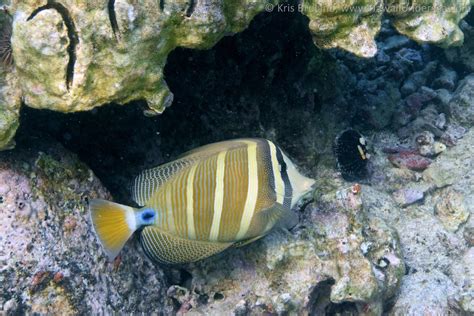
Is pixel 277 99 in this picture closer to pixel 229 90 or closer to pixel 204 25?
pixel 229 90

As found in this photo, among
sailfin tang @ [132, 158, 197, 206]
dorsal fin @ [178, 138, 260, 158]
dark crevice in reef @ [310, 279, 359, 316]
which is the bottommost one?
dark crevice in reef @ [310, 279, 359, 316]

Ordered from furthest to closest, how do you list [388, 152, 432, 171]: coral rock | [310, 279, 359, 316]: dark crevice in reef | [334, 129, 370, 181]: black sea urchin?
[388, 152, 432, 171]: coral rock
[334, 129, 370, 181]: black sea urchin
[310, 279, 359, 316]: dark crevice in reef

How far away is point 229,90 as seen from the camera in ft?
11.8

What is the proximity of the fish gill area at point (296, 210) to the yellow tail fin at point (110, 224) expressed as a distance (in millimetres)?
252

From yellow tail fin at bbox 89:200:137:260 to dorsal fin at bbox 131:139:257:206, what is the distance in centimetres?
23

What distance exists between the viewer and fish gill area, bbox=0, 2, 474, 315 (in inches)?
97.2

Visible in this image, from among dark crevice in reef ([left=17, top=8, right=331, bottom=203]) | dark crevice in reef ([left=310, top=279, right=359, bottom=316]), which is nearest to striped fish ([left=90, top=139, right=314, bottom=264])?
dark crevice in reef ([left=17, top=8, right=331, bottom=203])

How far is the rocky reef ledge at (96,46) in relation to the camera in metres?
2.05

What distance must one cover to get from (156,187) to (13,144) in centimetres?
86

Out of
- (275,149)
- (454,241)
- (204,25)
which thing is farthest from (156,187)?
(454,241)

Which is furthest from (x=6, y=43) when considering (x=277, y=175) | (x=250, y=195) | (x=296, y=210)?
(x=296, y=210)

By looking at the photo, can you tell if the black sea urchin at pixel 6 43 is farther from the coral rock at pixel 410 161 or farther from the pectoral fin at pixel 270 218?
the coral rock at pixel 410 161

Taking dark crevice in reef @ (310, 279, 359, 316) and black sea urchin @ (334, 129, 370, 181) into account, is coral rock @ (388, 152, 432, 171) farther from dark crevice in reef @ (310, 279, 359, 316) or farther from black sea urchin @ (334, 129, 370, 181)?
dark crevice in reef @ (310, 279, 359, 316)

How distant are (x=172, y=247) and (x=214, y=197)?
0.44 meters
